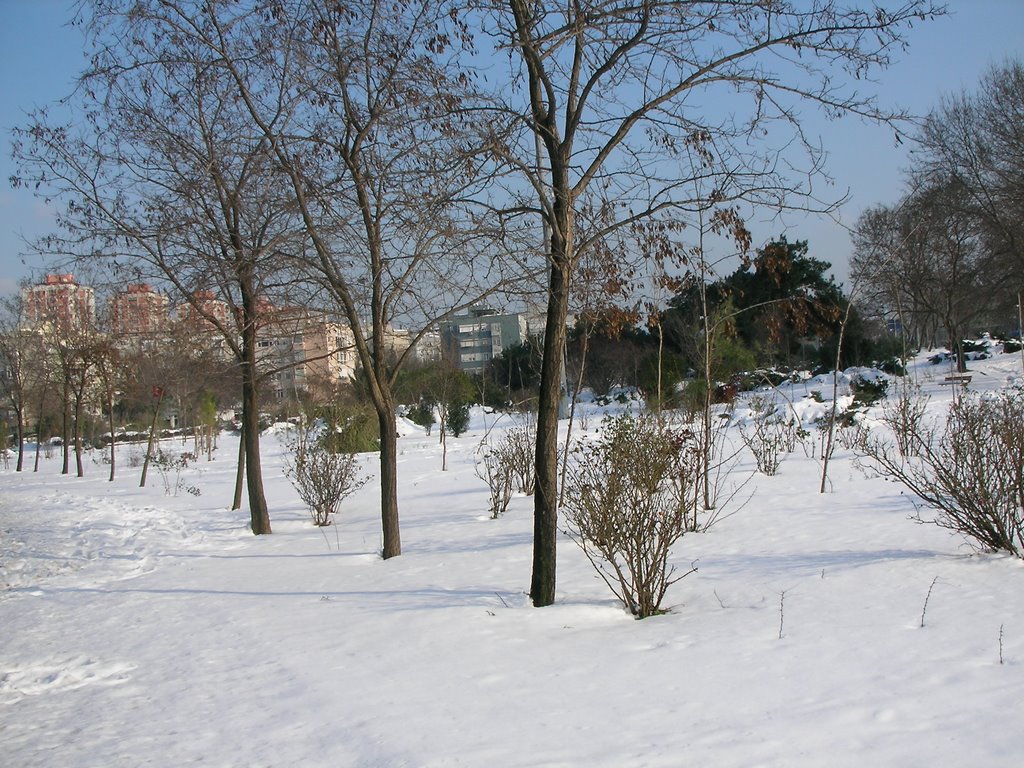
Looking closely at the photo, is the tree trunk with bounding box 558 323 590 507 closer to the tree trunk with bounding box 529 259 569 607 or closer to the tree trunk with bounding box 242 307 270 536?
the tree trunk with bounding box 529 259 569 607

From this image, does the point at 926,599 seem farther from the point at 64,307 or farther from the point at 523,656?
the point at 64,307

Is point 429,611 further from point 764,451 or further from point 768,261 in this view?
point 764,451

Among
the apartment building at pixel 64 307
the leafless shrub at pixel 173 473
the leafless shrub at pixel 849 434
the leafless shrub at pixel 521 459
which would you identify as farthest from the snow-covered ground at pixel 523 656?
the apartment building at pixel 64 307

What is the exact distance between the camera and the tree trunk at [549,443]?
18.9 ft

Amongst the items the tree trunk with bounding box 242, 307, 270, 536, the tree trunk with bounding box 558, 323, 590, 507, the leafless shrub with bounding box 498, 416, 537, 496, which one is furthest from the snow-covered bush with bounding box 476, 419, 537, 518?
the tree trunk with bounding box 242, 307, 270, 536

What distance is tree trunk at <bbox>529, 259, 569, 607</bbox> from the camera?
5.76 metres

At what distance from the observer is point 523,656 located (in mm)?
4848

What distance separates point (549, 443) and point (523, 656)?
1.56m

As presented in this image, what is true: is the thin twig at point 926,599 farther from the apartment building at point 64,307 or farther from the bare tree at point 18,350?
the bare tree at point 18,350

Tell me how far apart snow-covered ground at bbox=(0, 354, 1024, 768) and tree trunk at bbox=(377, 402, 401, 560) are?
0.85 feet

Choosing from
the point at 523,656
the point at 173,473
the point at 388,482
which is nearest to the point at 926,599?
the point at 523,656

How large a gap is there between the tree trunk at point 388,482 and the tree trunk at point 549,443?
2.87 meters

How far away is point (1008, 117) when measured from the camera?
22.3m

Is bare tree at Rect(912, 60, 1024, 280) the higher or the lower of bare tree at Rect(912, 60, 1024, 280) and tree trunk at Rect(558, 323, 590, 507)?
the higher
